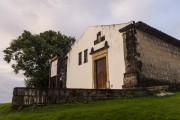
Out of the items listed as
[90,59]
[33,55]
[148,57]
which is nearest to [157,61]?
[148,57]

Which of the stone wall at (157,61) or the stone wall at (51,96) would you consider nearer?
the stone wall at (51,96)

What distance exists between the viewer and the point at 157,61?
53.2 feet

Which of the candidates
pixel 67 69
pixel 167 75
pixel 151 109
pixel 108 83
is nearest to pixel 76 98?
pixel 151 109

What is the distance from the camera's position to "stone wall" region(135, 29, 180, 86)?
48.9 feet

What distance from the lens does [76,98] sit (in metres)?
10.1

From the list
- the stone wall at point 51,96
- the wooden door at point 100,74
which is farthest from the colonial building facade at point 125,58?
the stone wall at point 51,96

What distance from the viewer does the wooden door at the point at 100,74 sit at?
55.9ft

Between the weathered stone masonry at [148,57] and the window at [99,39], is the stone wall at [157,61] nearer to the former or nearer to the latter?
the weathered stone masonry at [148,57]

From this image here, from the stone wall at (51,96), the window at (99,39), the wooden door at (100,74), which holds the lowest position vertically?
the stone wall at (51,96)

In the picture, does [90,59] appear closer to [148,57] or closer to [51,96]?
[148,57]

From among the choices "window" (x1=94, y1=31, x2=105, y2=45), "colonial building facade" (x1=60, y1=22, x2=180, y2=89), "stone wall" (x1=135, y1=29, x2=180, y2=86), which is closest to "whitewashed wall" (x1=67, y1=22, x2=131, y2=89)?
"colonial building facade" (x1=60, y1=22, x2=180, y2=89)

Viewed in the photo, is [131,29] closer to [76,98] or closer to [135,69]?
[135,69]

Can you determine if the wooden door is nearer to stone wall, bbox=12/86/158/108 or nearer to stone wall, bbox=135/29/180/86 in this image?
stone wall, bbox=135/29/180/86

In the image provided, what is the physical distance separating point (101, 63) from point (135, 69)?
3.94 m
